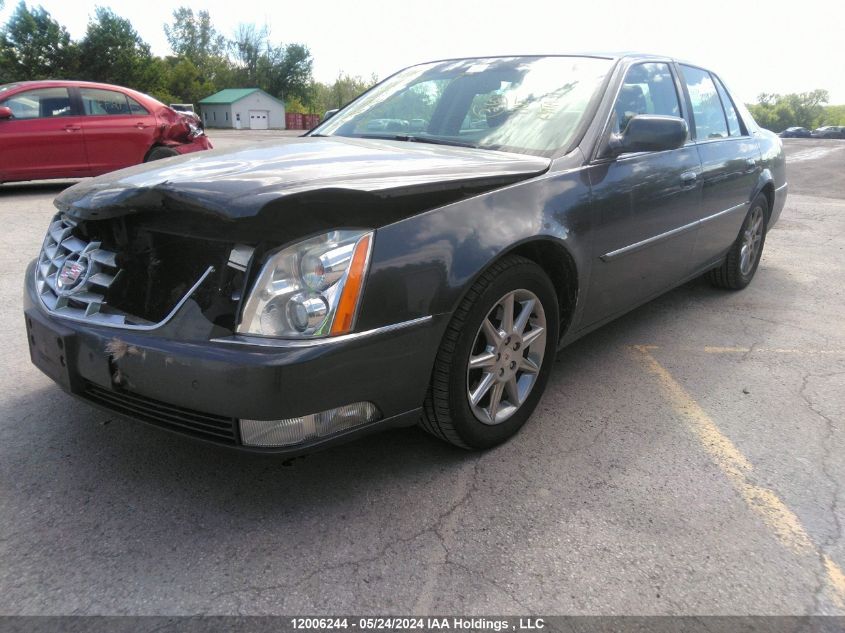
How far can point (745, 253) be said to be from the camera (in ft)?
16.6

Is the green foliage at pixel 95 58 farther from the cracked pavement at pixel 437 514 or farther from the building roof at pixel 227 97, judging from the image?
the cracked pavement at pixel 437 514

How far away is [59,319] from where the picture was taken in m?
2.24

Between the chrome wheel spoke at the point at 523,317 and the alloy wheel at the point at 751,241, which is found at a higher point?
the chrome wheel spoke at the point at 523,317

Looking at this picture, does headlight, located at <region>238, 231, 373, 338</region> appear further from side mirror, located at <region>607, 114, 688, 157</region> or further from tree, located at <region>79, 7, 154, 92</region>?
tree, located at <region>79, 7, 154, 92</region>

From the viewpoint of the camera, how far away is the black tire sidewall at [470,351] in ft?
7.71

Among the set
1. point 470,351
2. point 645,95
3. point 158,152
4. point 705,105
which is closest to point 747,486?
point 470,351

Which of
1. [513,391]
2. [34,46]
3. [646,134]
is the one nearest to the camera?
[513,391]

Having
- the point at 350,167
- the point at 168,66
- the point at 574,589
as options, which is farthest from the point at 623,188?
the point at 168,66

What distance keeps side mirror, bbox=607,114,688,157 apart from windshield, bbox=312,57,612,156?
22 centimetres

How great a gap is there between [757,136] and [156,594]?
509 cm

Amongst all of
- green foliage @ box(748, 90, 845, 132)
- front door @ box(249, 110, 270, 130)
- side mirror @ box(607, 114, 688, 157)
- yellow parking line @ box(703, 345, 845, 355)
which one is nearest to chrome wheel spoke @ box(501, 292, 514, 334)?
side mirror @ box(607, 114, 688, 157)

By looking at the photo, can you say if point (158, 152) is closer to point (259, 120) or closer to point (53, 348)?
point (53, 348)

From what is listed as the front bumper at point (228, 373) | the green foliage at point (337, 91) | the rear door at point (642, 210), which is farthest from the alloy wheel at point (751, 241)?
the green foliage at point (337, 91)

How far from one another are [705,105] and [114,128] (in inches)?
308
